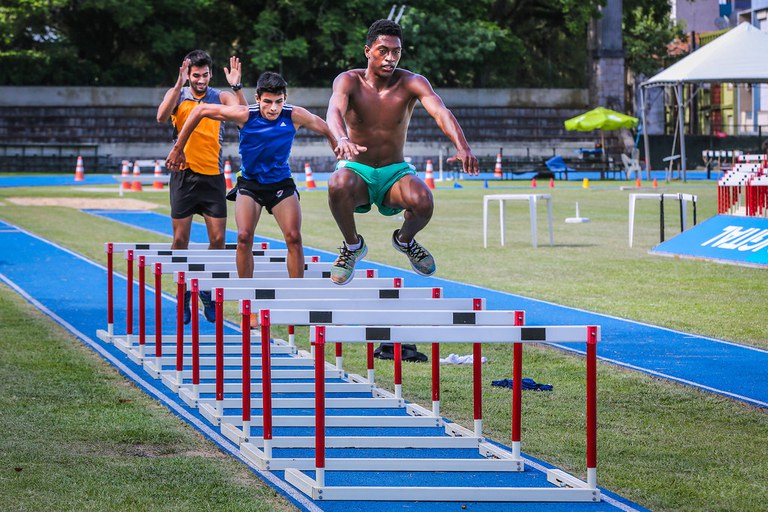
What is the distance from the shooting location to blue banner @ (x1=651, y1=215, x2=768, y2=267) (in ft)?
61.4

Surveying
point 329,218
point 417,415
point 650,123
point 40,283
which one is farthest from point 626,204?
point 650,123

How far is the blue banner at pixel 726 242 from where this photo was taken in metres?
18.7

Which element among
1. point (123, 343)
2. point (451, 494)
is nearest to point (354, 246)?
point (451, 494)

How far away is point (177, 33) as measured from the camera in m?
59.4

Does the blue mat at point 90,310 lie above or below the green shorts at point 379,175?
below

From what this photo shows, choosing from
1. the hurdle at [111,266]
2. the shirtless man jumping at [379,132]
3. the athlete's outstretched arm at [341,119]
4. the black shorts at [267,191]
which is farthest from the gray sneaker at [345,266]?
the hurdle at [111,266]

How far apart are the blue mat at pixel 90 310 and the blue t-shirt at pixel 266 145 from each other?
183 centimetres

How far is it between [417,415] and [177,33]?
5269 cm

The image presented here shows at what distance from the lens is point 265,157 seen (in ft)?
36.2

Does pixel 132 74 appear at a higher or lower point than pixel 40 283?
higher

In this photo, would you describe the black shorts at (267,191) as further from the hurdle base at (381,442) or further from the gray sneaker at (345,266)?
the hurdle base at (381,442)

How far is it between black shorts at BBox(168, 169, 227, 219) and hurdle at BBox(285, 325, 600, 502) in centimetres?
622

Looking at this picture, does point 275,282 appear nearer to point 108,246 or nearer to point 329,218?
point 108,246

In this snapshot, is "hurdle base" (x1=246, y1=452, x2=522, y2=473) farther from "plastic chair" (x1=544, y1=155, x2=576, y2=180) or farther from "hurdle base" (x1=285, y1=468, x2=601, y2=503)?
"plastic chair" (x1=544, y1=155, x2=576, y2=180)
